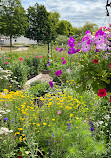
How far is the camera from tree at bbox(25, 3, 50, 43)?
34106 mm

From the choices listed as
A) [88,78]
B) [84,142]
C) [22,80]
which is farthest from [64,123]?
[22,80]

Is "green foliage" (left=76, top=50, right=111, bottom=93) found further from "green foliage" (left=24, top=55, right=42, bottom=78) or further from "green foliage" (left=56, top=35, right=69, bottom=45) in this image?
"green foliage" (left=56, top=35, right=69, bottom=45)

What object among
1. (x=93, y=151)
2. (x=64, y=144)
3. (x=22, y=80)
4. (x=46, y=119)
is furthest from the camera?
(x=22, y=80)

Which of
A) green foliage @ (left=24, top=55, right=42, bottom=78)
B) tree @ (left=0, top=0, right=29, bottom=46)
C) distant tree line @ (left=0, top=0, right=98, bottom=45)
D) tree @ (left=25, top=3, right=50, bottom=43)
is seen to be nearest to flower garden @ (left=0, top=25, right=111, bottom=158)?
green foliage @ (left=24, top=55, right=42, bottom=78)

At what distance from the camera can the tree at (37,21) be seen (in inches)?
1343

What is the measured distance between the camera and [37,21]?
116ft

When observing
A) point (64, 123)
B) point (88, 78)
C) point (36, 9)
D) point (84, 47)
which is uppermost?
point (36, 9)

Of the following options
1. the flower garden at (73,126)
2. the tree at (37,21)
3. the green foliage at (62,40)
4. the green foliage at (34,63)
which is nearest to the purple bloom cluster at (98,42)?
the flower garden at (73,126)

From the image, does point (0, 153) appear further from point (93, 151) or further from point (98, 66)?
point (98, 66)

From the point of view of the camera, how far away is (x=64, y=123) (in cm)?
303

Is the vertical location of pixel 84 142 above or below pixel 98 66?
below

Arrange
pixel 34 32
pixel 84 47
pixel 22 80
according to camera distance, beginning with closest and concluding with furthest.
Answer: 1. pixel 84 47
2. pixel 22 80
3. pixel 34 32

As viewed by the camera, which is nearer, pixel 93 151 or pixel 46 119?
pixel 93 151

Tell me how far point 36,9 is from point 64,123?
3542 centimetres
